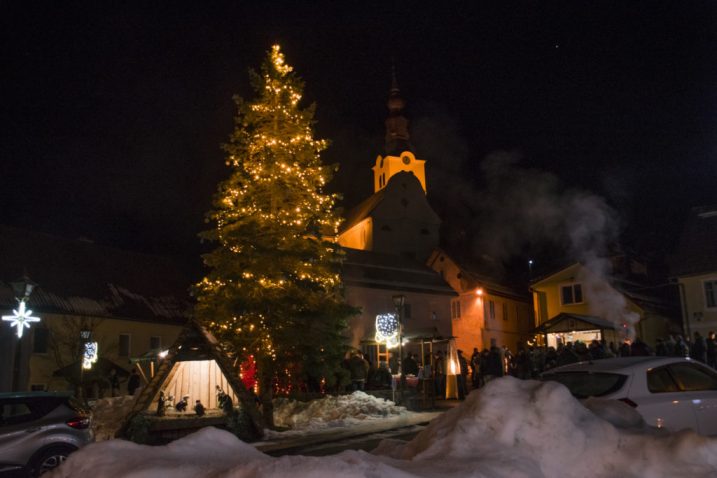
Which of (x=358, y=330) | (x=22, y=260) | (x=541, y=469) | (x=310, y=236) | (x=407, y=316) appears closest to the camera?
(x=541, y=469)

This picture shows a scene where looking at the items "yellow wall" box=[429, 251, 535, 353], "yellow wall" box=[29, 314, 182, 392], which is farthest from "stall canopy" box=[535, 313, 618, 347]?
"yellow wall" box=[29, 314, 182, 392]

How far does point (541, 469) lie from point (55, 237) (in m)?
38.3

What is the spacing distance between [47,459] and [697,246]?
33.4 meters

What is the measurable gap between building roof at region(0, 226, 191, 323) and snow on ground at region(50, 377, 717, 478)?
28.0 metres

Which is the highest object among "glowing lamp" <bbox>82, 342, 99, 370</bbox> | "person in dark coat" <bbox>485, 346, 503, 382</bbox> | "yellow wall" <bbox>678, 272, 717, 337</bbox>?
"yellow wall" <bbox>678, 272, 717, 337</bbox>

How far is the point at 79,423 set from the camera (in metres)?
10.2

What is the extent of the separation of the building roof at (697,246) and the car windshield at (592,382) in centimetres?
2736

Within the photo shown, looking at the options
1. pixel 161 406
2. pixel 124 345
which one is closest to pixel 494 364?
pixel 161 406

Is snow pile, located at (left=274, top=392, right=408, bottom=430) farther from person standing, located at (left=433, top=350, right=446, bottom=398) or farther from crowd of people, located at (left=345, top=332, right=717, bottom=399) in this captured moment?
person standing, located at (left=433, top=350, right=446, bottom=398)

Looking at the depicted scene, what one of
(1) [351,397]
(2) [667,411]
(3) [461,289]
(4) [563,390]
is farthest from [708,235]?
(4) [563,390]

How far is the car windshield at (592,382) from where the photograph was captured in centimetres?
834

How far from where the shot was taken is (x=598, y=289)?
1476 inches

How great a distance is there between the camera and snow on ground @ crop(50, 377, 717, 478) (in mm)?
3561

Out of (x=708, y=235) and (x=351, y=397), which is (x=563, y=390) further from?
(x=708, y=235)
